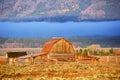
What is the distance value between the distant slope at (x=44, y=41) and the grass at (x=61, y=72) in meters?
0.75

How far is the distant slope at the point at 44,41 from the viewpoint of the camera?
16.3 m

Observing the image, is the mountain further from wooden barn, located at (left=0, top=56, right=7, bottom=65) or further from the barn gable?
wooden barn, located at (left=0, top=56, right=7, bottom=65)

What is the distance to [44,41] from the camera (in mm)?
16547

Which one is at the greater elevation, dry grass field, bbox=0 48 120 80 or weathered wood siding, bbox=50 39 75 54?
weathered wood siding, bbox=50 39 75 54

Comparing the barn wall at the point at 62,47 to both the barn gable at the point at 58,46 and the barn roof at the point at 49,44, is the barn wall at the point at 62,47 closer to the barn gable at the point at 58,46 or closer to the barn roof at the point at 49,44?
the barn gable at the point at 58,46

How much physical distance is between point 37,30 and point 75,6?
164 centimetres

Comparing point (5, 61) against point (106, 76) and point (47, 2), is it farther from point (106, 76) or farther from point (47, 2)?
point (106, 76)

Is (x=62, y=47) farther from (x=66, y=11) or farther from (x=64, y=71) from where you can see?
(x=66, y=11)

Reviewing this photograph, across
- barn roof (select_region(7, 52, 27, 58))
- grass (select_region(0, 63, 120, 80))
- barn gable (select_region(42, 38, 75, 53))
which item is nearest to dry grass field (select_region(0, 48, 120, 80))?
grass (select_region(0, 63, 120, 80))

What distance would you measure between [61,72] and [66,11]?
2.24 meters

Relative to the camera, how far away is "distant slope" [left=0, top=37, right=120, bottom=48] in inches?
643

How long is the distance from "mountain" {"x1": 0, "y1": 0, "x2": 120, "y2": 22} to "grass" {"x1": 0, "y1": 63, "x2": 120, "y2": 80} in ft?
5.62

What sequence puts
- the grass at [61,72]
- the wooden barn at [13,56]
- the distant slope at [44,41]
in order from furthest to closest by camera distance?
the wooden barn at [13,56] → the distant slope at [44,41] → the grass at [61,72]

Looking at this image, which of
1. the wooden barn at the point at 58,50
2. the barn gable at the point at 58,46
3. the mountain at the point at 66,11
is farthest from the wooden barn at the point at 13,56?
the mountain at the point at 66,11
